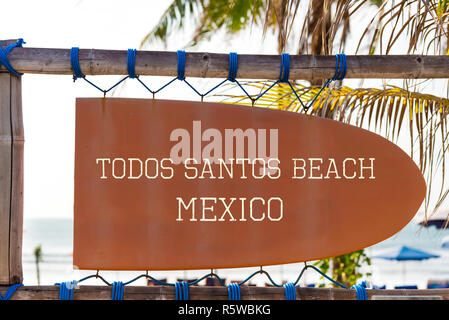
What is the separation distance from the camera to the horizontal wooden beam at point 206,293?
6.06 feet

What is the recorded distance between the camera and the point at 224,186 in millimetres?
1915

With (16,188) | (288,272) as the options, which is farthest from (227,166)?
(288,272)

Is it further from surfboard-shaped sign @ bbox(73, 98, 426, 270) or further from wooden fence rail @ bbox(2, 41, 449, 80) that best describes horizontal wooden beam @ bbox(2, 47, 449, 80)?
surfboard-shaped sign @ bbox(73, 98, 426, 270)

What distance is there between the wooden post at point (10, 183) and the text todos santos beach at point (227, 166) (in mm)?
314

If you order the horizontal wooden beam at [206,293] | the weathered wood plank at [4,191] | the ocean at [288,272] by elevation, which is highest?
the weathered wood plank at [4,191]

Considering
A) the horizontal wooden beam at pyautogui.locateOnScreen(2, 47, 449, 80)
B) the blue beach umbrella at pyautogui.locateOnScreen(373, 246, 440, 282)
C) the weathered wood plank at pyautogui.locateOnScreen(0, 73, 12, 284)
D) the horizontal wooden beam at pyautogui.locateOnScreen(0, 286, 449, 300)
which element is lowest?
the blue beach umbrella at pyautogui.locateOnScreen(373, 246, 440, 282)

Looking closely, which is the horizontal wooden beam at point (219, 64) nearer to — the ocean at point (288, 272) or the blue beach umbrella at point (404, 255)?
the blue beach umbrella at point (404, 255)

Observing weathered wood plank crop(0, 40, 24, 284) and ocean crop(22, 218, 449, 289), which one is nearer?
weathered wood plank crop(0, 40, 24, 284)

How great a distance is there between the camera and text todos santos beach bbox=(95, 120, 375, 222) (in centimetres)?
189

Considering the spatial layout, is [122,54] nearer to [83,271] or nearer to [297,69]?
[297,69]

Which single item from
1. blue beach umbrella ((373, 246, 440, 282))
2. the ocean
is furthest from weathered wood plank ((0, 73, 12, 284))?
the ocean

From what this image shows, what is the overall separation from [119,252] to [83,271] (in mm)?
159

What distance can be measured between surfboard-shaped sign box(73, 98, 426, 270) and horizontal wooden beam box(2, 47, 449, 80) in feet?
0.44

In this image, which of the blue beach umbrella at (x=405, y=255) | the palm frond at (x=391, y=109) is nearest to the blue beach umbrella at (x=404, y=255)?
the blue beach umbrella at (x=405, y=255)
